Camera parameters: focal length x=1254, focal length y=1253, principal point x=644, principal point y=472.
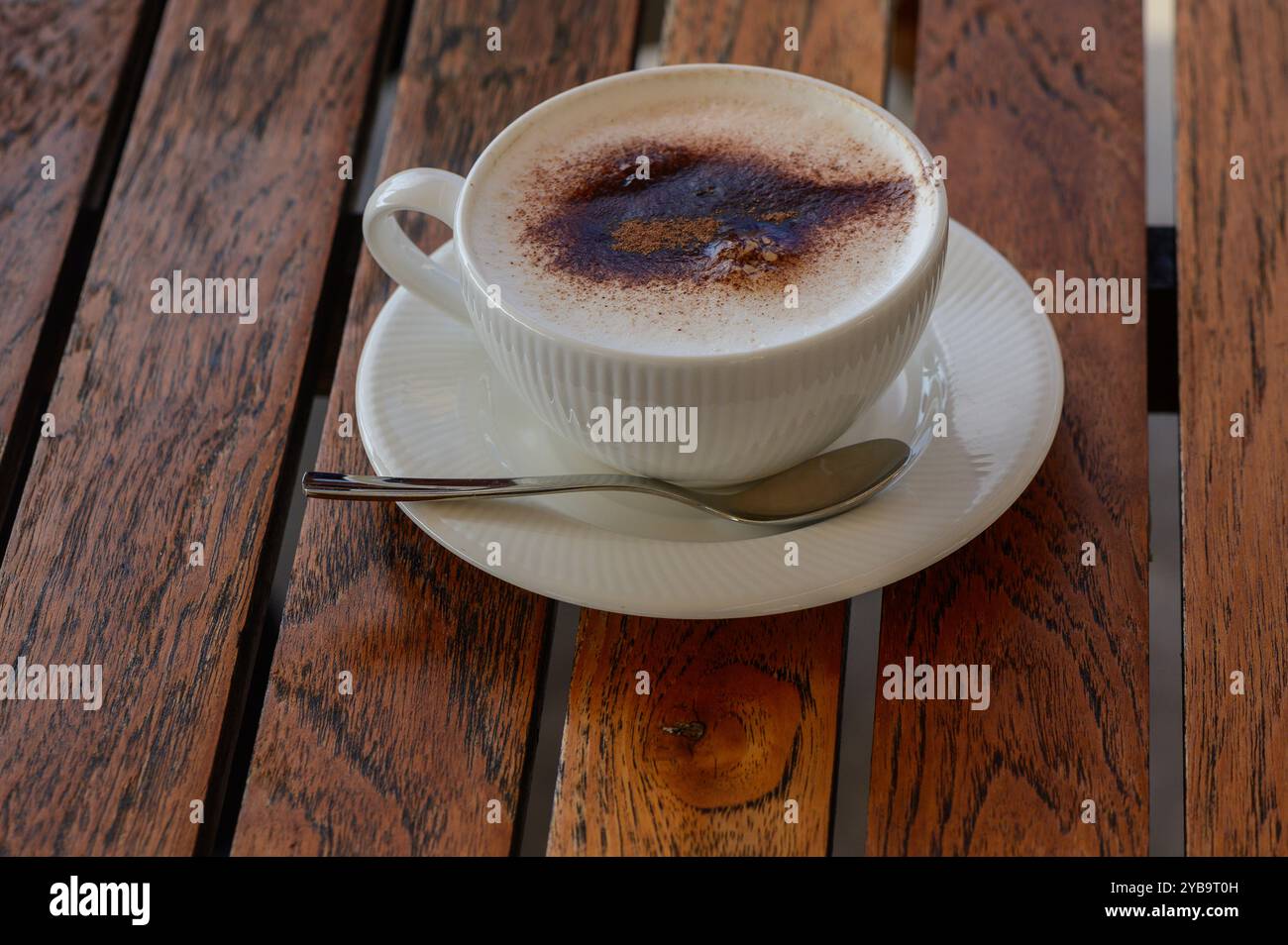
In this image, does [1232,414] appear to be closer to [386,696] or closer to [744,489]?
[744,489]

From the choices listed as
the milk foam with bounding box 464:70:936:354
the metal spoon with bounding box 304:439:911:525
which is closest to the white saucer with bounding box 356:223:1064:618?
the metal spoon with bounding box 304:439:911:525

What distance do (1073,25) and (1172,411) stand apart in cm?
46

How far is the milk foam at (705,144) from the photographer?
29.8 inches

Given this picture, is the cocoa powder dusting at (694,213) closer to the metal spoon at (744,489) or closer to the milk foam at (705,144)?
the milk foam at (705,144)

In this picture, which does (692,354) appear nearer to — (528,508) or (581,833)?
(528,508)

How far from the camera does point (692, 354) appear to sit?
72cm

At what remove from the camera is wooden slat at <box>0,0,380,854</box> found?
75 centimetres

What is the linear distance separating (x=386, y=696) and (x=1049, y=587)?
0.43 meters

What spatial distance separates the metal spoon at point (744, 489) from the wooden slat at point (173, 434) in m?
0.10

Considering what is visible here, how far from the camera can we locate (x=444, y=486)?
811 mm

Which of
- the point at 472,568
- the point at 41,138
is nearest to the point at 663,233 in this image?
the point at 472,568

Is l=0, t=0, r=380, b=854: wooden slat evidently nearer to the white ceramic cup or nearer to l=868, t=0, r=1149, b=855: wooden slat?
the white ceramic cup

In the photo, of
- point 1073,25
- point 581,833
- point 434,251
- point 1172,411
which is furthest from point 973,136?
point 581,833

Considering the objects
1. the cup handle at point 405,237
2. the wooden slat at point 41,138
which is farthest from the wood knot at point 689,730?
the wooden slat at point 41,138
